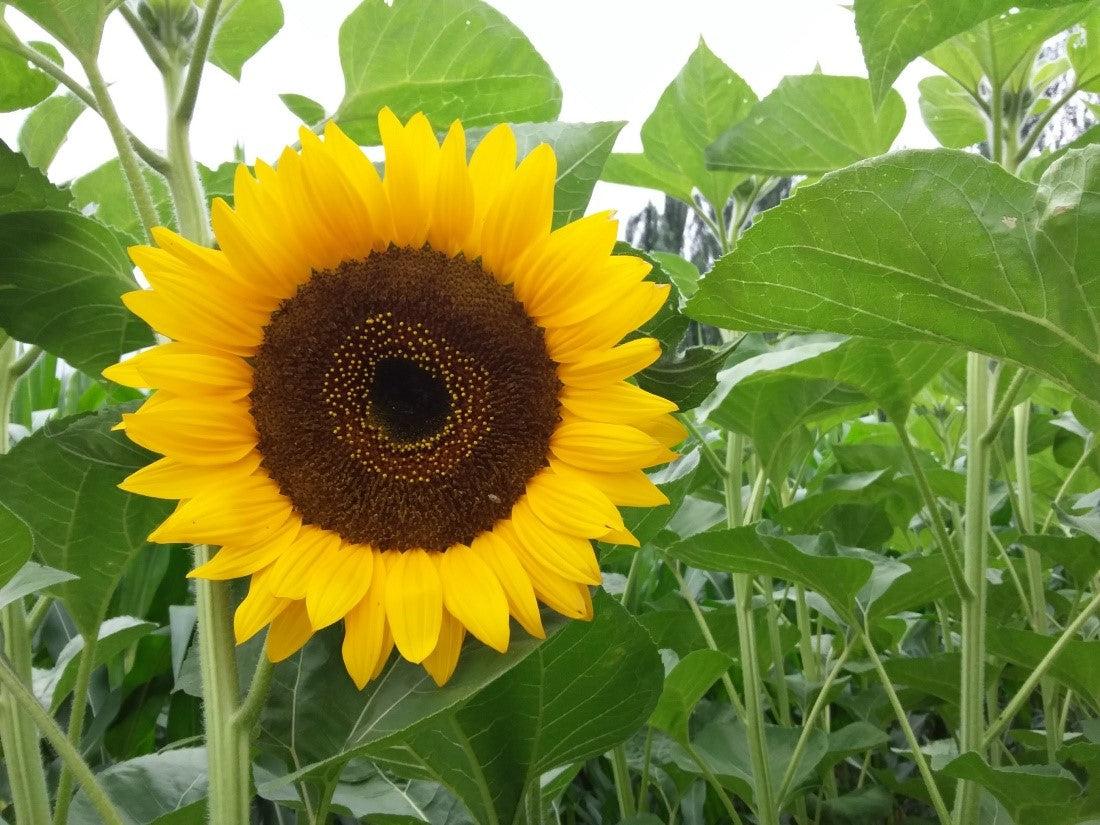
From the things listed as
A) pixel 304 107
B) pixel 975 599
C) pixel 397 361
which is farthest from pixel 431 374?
pixel 975 599

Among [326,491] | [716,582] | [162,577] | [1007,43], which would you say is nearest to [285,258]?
[326,491]

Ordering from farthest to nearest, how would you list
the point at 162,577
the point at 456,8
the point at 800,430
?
the point at 162,577, the point at 800,430, the point at 456,8

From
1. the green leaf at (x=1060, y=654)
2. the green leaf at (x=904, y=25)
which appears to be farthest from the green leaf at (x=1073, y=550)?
the green leaf at (x=904, y=25)

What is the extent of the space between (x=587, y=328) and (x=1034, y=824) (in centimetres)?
41

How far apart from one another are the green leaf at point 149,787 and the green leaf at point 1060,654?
0.52 metres

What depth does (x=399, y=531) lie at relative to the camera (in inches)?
15.1

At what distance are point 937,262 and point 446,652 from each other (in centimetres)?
23

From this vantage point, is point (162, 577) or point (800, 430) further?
point (162, 577)

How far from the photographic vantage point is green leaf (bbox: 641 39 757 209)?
707 mm

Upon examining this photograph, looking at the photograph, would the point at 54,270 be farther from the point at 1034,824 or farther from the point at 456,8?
the point at 1034,824

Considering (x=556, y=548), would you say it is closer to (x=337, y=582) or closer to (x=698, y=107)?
(x=337, y=582)

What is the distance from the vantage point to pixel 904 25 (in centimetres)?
39

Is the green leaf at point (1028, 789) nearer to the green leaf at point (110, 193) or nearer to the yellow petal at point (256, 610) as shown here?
the yellow petal at point (256, 610)

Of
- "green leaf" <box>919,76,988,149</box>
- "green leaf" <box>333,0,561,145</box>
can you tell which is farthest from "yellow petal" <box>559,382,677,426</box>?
"green leaf" <box>919,76,988,149</box>
